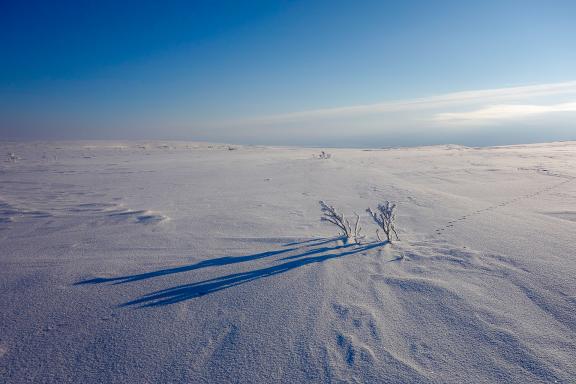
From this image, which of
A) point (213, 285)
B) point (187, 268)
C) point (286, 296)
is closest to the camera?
point (286, 296)

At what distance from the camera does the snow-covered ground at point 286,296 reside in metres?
1.60

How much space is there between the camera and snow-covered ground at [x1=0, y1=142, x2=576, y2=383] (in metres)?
1.60

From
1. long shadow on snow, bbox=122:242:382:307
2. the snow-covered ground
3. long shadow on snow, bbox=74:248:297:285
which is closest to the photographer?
the snow-covered ground

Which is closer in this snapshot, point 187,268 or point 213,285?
point 213,285

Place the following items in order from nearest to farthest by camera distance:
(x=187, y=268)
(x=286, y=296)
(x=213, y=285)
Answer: (x=286, y=296) → (x=213, y=285) → (x=187, y=268)

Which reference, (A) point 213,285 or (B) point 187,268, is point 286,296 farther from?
(B) point 187,268

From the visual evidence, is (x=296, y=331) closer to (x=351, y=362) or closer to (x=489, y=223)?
(x=351, y=362)

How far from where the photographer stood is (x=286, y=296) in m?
2.26

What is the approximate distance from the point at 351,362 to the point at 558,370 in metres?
0.89

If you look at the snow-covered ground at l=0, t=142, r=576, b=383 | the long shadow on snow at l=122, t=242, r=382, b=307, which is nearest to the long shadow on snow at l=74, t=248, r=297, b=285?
the snow-covered ground at l=0, t=142, r=576, b=383

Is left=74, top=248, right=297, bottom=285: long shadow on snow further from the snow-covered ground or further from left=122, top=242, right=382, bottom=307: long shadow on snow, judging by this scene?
left=122, top=242, right=382, bottom=307: long shadow on snow

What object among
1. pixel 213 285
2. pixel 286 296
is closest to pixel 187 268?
pixel 213 285

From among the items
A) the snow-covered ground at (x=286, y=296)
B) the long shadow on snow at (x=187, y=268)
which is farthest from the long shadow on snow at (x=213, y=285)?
the long shadow on snow at (x=187, y=268)

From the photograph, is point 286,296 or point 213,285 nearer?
point 286,296
